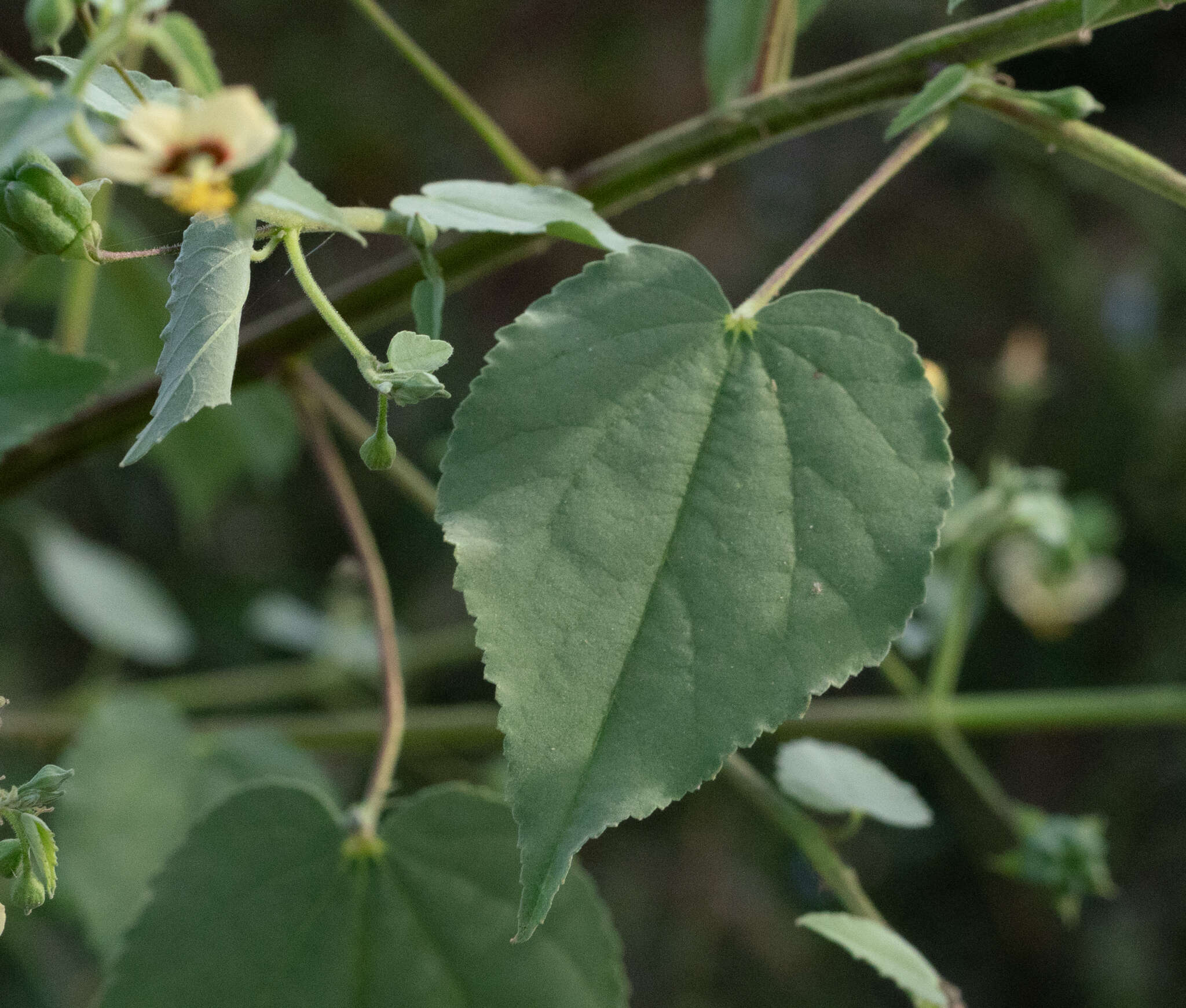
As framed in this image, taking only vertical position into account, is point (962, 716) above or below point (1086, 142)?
below

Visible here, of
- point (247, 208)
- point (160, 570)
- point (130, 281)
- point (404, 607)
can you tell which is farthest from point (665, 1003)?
point (247, 208)

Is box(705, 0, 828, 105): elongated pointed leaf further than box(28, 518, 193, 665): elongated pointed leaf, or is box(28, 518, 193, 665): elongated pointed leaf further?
box(28, 518, 193, 665): elongated pointed leaf

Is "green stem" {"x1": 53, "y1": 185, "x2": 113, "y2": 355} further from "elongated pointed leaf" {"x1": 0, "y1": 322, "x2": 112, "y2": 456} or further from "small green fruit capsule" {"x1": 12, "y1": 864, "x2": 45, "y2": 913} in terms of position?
"small green fruit capsule" {"x1": 12, "y1": 864, "x2": 45, "y2": 913}

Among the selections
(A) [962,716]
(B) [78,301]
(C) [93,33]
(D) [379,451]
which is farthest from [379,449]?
(A) [962,716]

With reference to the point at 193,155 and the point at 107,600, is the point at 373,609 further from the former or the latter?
the point at 107,600

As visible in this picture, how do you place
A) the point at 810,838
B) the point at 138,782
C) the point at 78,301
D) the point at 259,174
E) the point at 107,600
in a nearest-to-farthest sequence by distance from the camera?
the point at 259,174 → the point at 810,838 → the point at 78,301 → the point at 138,782 → the point at 107,600

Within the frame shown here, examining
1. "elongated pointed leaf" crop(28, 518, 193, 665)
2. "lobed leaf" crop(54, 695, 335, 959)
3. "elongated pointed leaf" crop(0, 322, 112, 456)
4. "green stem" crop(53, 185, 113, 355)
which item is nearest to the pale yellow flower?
"elongated pointed leaf" crop(0, 322, 112, 456)
